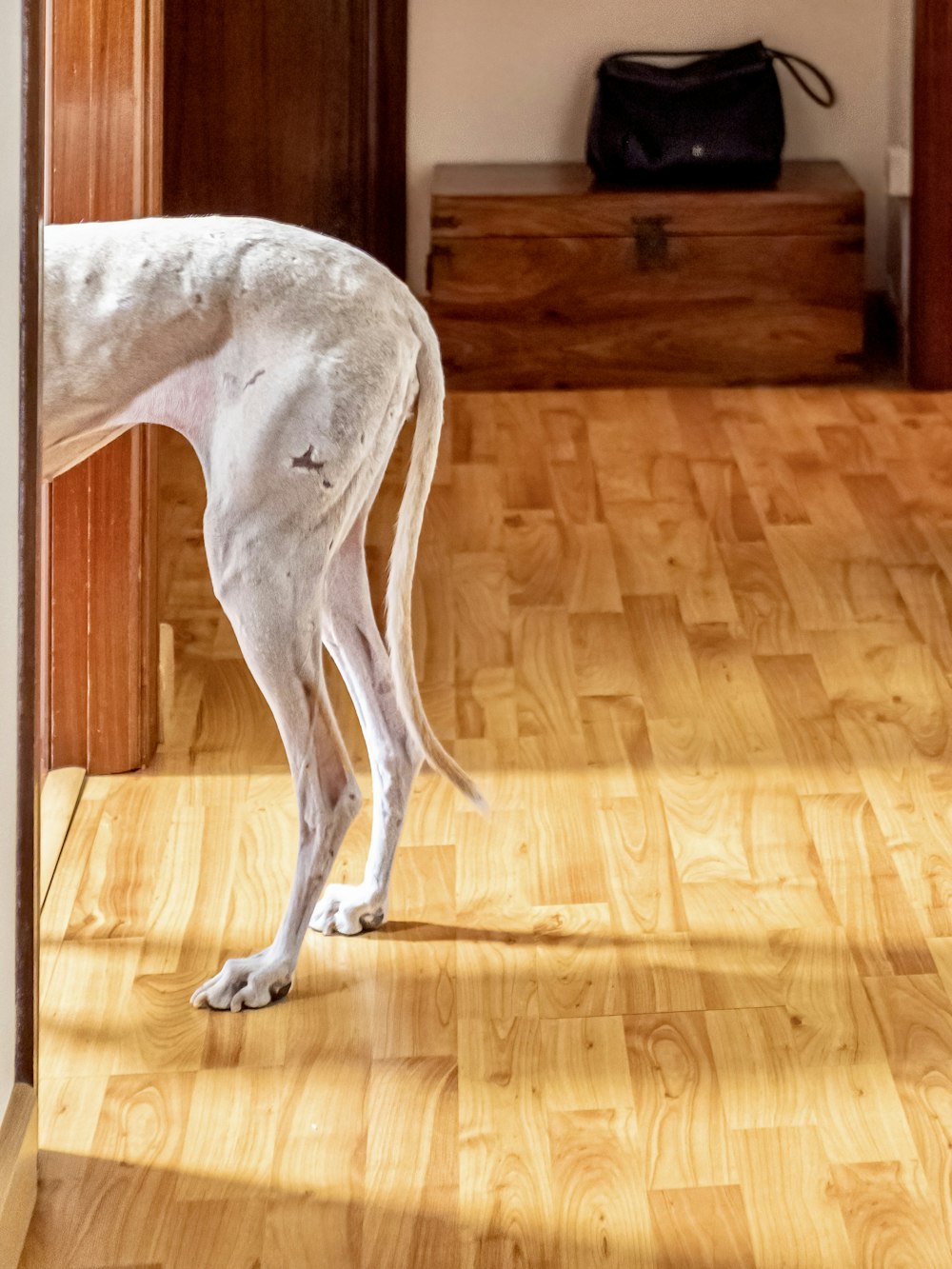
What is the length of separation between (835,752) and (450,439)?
1775 mm

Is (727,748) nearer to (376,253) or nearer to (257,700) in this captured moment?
(257,700)

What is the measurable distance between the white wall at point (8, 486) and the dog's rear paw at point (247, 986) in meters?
0.32

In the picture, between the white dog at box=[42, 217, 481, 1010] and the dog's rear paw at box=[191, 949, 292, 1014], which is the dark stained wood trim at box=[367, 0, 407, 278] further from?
the dog's rear paw at box=[191, 949, 292, 1014]

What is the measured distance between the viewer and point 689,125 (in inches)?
176

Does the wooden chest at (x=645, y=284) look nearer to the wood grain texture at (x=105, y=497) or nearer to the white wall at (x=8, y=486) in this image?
the wood grain texture at (x=105, y=497)

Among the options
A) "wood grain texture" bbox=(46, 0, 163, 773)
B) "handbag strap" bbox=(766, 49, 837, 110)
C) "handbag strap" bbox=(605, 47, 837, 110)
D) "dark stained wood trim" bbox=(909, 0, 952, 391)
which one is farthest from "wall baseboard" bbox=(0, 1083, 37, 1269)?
"handbag strap" bbox=(766, 49, 837, 110)

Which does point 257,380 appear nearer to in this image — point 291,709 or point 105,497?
point 291,709

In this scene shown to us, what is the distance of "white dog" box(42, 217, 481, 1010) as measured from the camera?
5.66 ft

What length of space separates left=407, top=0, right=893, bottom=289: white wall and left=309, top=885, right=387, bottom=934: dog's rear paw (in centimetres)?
322

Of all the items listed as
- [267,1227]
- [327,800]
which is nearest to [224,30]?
[327,800]

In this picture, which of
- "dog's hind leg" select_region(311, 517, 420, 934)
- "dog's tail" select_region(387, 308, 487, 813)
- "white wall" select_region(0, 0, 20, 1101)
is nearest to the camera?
"white wall" select_region(0, 0, 20, 1101)

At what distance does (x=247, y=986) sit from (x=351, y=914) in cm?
20

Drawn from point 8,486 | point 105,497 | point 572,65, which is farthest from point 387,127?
point 8,486

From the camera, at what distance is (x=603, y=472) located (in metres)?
3.82
